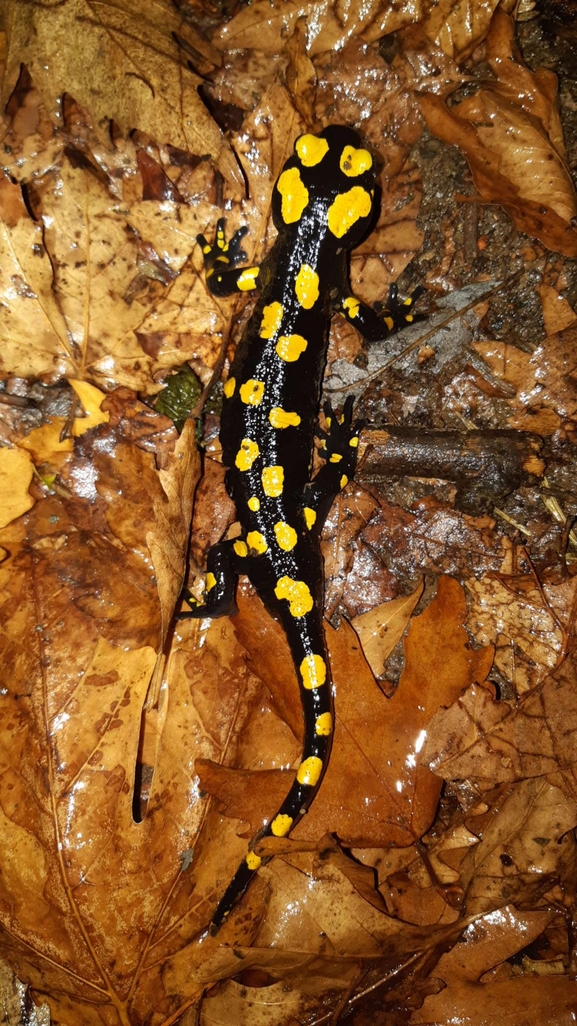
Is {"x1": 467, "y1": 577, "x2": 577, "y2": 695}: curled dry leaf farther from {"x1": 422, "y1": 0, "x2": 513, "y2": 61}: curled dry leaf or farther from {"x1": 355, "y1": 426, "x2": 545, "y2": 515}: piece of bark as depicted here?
{"x1": 422, "y1": 0, "x2": 513, "y2": 61}: curled dry leaf

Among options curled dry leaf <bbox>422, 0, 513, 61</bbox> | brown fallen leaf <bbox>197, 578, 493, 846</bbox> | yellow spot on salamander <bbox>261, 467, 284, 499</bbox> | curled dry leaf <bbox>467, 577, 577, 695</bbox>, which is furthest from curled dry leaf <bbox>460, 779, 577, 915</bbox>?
curled dry leaf <bbox>422, 0, 513, 61</bbox>

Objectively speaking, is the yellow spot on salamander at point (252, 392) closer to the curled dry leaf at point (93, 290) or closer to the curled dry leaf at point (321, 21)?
the curled dry leaf at point (93, 290)

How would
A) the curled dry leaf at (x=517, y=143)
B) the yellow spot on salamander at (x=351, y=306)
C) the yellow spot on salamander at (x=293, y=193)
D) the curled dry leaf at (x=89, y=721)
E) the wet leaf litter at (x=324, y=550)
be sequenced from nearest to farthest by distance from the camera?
1. the curled dry leaf at (x=89, y=721)
2. the wet leaf litter at (x=324, y=550)
3. the curled dry leaf at (x=517, y=143)
4. the yellow spot on salamander at (x=293, y=193)
5. the yellow spot on salamander at (x=351, y=306)

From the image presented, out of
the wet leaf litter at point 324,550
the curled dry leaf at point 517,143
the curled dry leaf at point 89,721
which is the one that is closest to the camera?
the curled dry leaf at point 89,721

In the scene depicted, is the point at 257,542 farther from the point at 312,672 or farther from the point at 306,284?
the point at 306,284

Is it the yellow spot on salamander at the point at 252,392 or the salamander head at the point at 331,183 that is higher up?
the salamander head at the point at 331,183

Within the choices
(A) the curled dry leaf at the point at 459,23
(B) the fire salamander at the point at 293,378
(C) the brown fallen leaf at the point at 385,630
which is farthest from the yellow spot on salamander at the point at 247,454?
(A) the curled dry leaf at the point at 459,23

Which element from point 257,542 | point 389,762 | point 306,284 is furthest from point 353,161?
point 389,762
